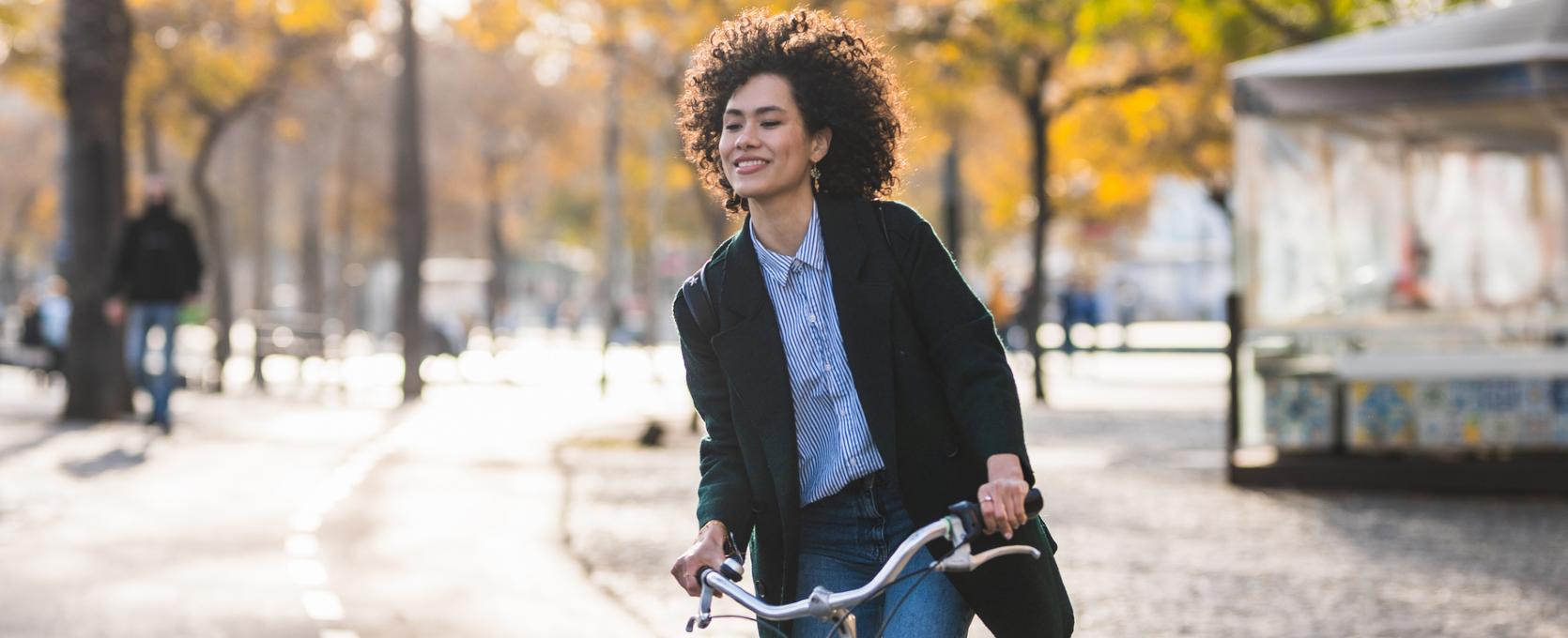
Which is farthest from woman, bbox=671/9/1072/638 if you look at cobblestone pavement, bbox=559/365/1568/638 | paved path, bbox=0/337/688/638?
cobblestone pavement, bbox=559/365/1568/638

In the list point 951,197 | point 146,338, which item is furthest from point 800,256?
point 951,197

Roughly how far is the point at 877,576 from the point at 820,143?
0.92 meters

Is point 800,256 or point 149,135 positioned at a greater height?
point 149,135

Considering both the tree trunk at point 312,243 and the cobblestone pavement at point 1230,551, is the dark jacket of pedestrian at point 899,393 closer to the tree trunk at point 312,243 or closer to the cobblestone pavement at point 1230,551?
the cobblestone pavement at point 1230,551

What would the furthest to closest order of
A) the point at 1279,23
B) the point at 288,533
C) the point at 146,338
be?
the point at 1279,23 < the point at 146,338 < the point at 288,533

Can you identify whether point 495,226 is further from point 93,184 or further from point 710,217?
point 93,184

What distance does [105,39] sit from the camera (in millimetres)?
18172

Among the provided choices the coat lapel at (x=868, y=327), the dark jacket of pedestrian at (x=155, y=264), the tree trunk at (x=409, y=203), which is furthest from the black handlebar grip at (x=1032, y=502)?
the tree trunk at (x=409, y=203)

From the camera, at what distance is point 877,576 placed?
325 centimetres

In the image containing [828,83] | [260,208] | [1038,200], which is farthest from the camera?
[260,208]

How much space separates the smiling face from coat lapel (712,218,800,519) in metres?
0.15

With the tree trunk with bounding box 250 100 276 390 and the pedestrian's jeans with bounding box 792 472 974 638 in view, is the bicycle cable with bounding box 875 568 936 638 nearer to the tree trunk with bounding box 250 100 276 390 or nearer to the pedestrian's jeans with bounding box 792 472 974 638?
the pedestrian's jeans with bounding box 792 472 974 638

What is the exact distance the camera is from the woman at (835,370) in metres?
3.63

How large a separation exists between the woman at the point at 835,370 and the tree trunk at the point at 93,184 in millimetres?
15319
